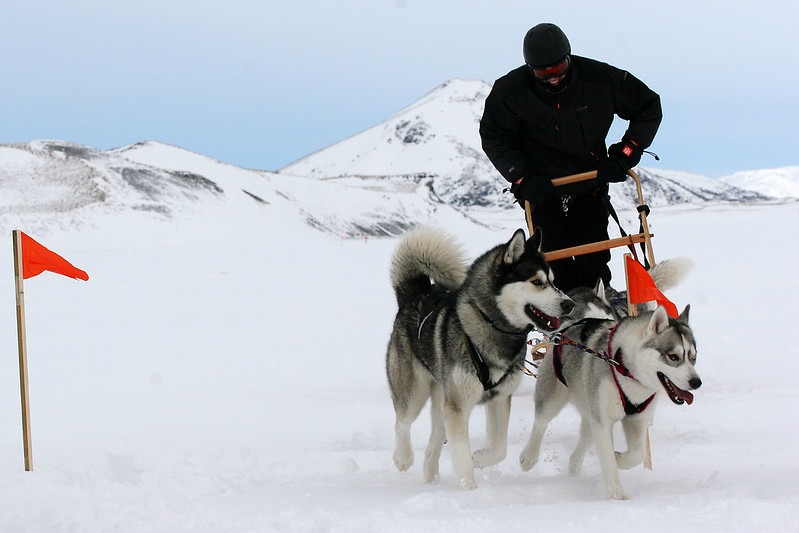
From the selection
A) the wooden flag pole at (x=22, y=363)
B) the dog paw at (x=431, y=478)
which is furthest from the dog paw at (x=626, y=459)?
the wooden flag pole at (x=22, y=363)

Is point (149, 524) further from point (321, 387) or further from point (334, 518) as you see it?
point (321, 387)

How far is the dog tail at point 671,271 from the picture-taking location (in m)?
5.18

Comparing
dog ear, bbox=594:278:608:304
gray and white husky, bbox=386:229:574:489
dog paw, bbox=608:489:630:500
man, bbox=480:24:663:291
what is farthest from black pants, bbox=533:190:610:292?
dog paw, bbox=608:489:630:500

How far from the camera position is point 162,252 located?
24.0 meters

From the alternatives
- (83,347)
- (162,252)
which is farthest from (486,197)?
(83,347)

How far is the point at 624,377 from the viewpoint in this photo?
3.73 metres

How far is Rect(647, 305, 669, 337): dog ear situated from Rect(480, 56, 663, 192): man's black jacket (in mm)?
1384

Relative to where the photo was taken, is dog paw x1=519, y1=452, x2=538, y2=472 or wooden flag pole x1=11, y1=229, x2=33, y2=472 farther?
dog paw x1=519, y1=452, x2=538, y2=472

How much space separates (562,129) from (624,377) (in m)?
1.76

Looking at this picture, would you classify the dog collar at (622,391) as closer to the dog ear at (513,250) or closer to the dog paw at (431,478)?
the dog ear at (513,250)

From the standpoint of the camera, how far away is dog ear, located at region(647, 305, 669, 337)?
360 cm

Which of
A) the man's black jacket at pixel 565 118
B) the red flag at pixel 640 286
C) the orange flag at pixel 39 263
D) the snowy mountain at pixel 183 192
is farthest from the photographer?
the snowy mountain at pixel 183 192

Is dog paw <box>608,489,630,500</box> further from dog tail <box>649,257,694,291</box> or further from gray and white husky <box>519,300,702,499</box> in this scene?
dog tail <box>649,257,694,291</box>

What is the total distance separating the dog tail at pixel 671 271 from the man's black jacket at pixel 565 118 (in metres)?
0.85
